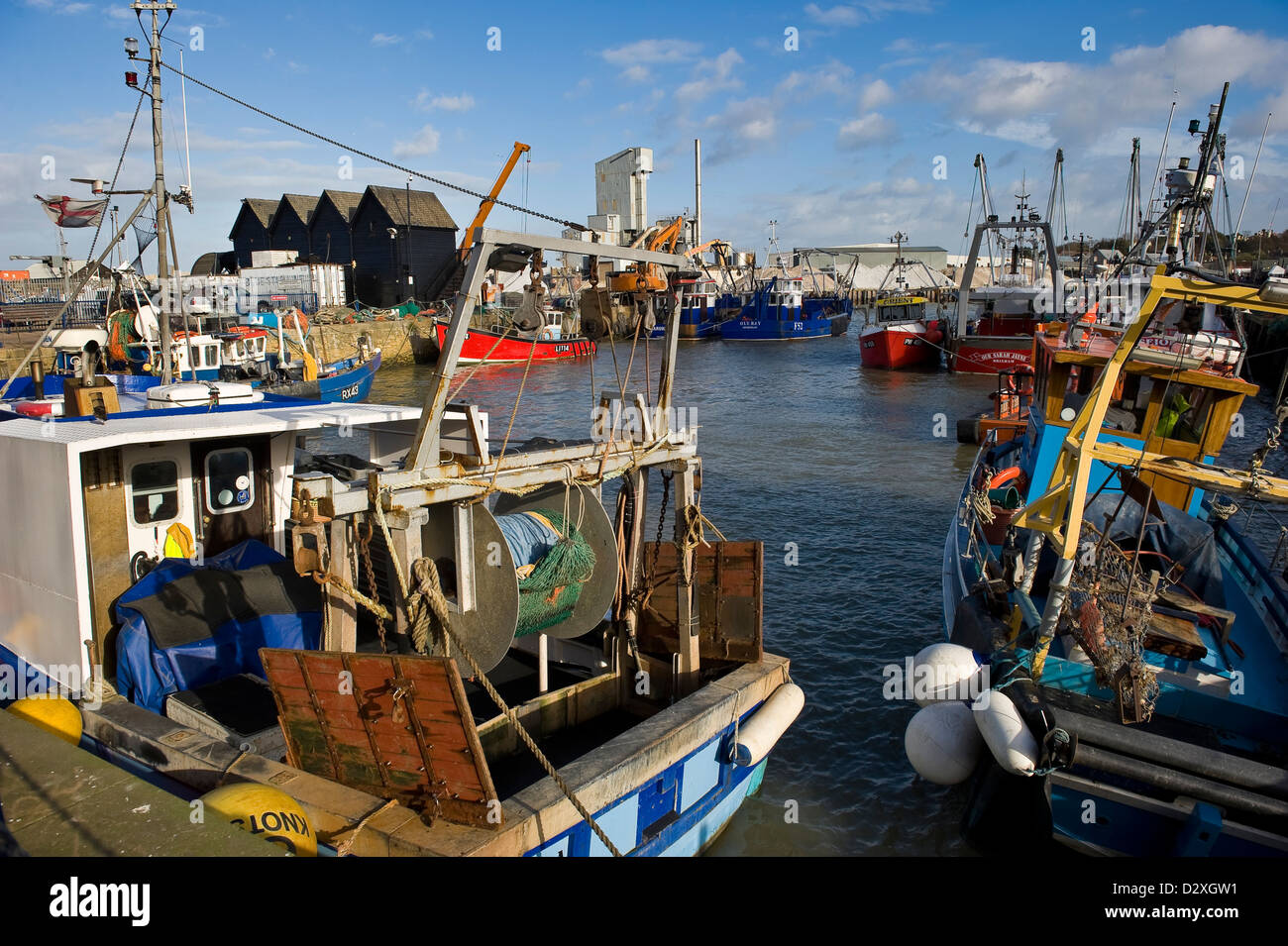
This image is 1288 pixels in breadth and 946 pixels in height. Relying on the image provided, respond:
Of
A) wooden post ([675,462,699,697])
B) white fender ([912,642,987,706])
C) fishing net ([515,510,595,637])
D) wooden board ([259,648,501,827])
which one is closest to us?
wooden board ([259,648,501,827])

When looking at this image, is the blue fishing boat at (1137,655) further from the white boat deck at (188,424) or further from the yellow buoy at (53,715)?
the yellow buoy at (53,715)

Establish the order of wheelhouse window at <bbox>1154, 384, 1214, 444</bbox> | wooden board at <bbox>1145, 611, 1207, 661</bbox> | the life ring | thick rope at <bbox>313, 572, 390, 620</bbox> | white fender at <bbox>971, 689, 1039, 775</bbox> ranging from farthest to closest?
the life ring, wheelhouse window at <bbox>1154, 384, 1214, 444</bbox>, wooden board at <bbox>1145, 611, 1207, 661</bbox>, white fender at <bbox>971, 689, 1039, 775</bbox>, thick rope at <bbox>313, 572, 390, 620</bbox>

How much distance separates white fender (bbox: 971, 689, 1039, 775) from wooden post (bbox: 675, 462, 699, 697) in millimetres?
2626

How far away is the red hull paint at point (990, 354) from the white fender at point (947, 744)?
126 feet

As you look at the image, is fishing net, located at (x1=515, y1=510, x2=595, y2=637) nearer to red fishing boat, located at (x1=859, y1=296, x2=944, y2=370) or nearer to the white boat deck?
the white boat deck

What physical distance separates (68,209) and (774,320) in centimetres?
5975

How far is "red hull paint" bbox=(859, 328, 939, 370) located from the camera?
163ft

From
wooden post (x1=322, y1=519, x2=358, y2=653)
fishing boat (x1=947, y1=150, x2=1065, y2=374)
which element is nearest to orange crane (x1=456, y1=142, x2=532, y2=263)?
wooden post (x1=322, y1=519, x2=358, y2=653)

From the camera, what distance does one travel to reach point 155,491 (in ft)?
27.2

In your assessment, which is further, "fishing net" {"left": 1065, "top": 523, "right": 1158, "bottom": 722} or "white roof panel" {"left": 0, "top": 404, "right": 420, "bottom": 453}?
"fishing net" {"left": 1065, "top": 523, "right": 1158, "bottom": 722}

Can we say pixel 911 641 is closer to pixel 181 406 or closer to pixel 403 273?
pixel 181 406
